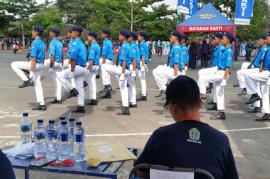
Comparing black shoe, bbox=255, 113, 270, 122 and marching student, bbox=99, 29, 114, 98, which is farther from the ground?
marching student, bbox=99, 29, 114, 98

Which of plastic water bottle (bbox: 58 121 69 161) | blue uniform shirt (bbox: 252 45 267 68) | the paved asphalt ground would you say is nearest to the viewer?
plastic water bottle (bbox: 58 121 69 161)

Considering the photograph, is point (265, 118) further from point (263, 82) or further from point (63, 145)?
point (63, 145)

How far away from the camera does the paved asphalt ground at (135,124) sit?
641cm

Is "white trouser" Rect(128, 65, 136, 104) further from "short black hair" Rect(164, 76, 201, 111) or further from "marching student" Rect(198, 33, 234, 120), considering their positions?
"short black hair" Rect(164, 76, 201, 111)

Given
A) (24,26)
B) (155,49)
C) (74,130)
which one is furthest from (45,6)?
(74,130)

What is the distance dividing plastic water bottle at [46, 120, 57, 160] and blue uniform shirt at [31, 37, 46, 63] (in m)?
5.87

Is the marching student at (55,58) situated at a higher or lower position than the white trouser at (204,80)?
higher

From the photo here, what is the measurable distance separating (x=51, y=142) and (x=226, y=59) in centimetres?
610

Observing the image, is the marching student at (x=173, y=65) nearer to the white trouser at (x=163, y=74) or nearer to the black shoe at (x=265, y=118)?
the white trouser at (x=163, y=74)

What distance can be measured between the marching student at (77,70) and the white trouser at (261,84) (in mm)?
4128

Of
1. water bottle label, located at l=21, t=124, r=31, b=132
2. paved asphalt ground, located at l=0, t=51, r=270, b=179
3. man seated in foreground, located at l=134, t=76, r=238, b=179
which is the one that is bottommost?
paved asphalt ground, located at l=0, t=51, r=270, b=179

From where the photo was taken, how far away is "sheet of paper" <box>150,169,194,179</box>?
2527 mm

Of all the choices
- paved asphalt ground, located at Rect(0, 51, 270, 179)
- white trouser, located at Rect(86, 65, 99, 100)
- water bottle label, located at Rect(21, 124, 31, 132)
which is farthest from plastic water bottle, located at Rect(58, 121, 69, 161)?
white trouser, located at Rect(86, 65, 99, 100)

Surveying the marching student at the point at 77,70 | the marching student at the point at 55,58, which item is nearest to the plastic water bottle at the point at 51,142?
the marching student at the point at 77,70
